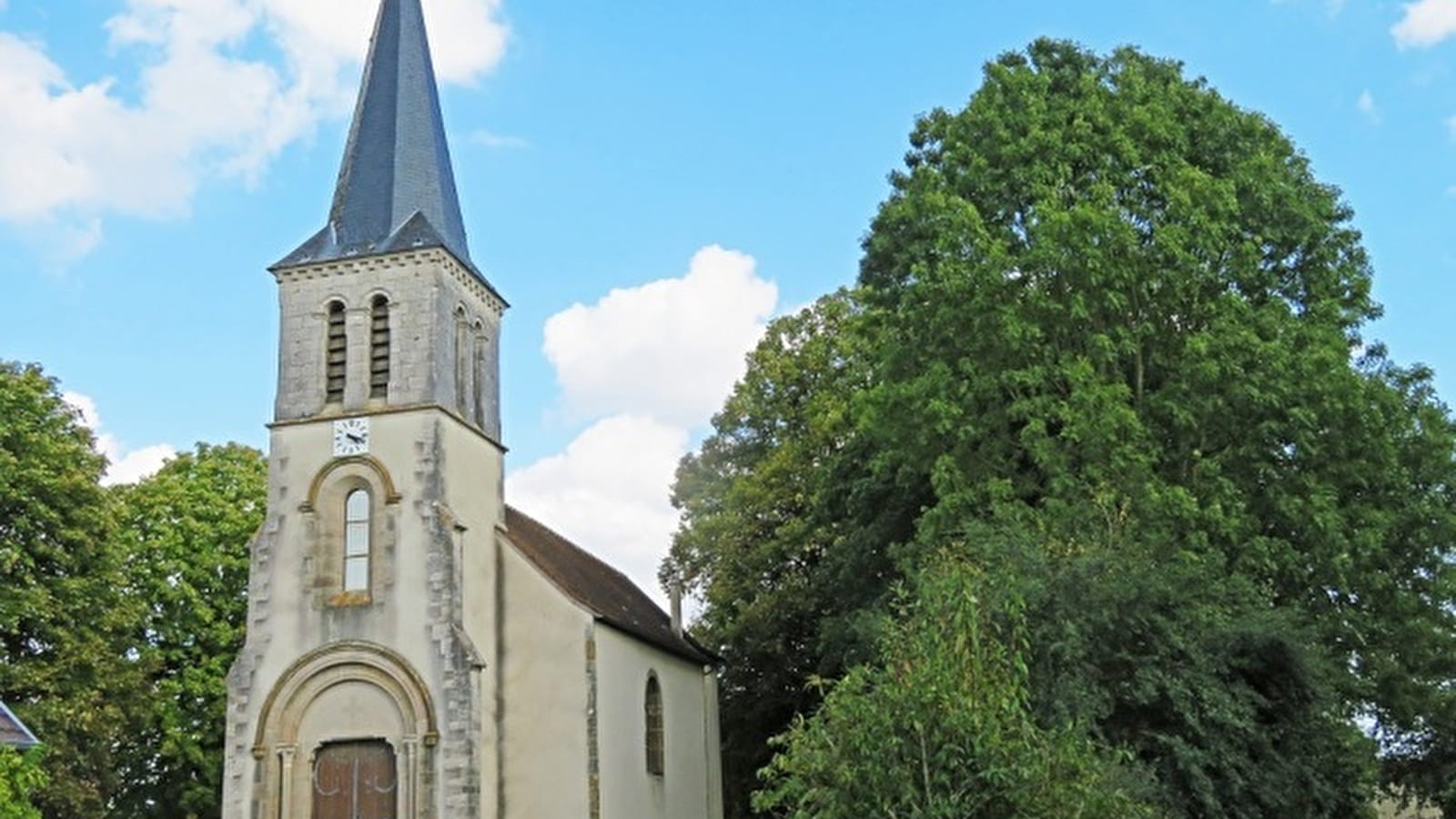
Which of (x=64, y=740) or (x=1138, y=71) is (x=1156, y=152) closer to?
(x=1138, y=71)

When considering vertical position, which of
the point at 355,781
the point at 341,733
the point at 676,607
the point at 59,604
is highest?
the point at 676,607

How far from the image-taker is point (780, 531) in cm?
3784

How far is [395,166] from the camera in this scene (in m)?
31.5

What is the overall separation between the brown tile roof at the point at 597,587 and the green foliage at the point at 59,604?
897cm

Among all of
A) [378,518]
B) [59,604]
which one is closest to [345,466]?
[378,518]

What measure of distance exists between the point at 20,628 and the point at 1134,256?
23.6m

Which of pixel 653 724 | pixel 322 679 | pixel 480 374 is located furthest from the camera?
pixel 653 724

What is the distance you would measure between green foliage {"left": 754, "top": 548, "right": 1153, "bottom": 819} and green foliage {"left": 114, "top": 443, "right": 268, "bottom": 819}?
2519cm

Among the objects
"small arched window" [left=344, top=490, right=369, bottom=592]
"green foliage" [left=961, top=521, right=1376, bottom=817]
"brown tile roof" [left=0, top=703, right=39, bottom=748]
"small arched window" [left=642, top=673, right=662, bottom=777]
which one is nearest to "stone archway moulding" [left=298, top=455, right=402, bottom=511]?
"small arched window" [left=344, top=490, right=369, bottom=592]

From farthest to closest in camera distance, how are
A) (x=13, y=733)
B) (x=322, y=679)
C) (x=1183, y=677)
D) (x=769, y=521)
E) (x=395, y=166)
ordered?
(x=769, y=521) < (x=395, y=166) < (x=322, y=679) < (x=1183, y=677) < (x=13, y=733)

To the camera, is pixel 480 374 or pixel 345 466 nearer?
pixel 345 466

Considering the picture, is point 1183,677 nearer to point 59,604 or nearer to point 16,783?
point 16,783

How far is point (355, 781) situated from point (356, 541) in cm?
444

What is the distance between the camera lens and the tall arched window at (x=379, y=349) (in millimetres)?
29922
